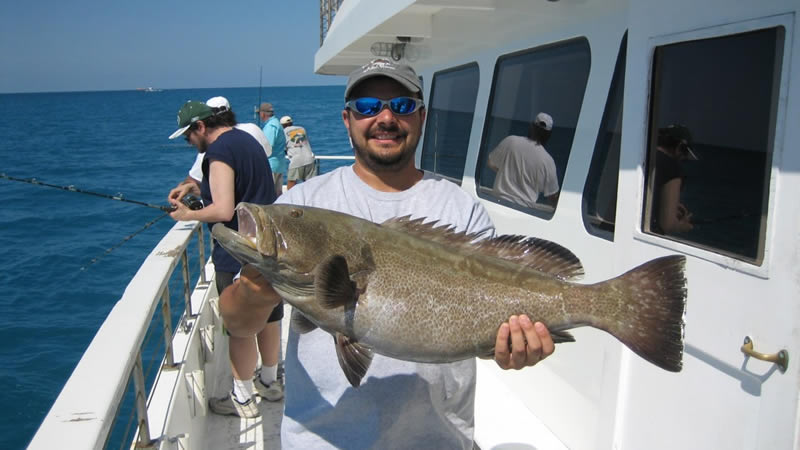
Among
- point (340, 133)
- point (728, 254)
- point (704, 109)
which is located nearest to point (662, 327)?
point (728, 254)

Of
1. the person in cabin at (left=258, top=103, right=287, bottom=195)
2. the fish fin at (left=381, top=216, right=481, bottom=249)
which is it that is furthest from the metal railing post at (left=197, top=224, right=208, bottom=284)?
the person in cabin at (left=258, top=103, right=287, bottom=195)

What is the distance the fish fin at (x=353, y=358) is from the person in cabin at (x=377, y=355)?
0.72ft

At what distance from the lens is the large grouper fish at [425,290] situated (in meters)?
1.75

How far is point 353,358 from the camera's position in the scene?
1.76 metres

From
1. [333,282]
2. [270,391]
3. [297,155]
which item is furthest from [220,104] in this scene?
[297,155]

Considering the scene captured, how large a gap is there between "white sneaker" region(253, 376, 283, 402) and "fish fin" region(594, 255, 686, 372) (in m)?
3.35

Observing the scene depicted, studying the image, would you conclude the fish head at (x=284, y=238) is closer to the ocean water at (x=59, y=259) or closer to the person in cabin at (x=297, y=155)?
the ocean water at (x=59, y=259)

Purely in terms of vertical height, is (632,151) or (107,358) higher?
(632,151)

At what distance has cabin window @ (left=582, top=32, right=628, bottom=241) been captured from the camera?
3.32 meters

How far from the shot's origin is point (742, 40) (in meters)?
2.19

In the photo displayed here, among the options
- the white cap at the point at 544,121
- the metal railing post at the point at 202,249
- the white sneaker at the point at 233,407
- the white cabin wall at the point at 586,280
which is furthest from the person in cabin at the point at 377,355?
the metal railing post at the point at 202,249

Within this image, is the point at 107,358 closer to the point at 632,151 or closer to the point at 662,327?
the point at 662,327

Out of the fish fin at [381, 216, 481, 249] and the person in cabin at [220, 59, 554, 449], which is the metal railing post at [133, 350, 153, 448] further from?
the fish fin at [381, 216, 481, 249]

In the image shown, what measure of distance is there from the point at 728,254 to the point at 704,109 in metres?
0.63
